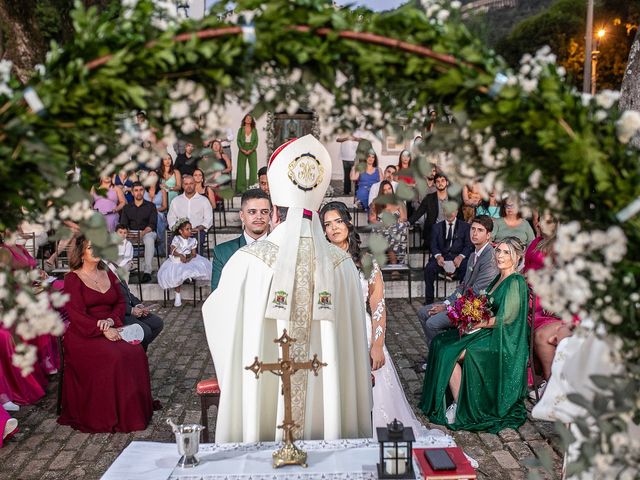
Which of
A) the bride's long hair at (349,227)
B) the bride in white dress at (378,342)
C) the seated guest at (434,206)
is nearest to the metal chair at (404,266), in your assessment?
the seated guest at (434,206)

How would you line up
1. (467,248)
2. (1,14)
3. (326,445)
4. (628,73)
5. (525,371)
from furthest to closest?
(1,14) < (467,248) < (628,73) < (525,371) < (326,445)

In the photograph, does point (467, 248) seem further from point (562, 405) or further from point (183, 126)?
point (183, 126)

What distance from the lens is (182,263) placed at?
37.1 ft

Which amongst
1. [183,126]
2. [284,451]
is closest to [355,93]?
[183,126]

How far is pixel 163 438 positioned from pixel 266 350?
2498 millimetres

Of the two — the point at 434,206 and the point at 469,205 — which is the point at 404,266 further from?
the point at 469,205

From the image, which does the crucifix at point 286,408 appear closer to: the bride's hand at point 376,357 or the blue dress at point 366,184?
the bride's hand at point 376,357

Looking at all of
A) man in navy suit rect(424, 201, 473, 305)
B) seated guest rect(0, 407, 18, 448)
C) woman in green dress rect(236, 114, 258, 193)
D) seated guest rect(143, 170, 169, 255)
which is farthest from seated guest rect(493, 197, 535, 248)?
woman in green dress rect(236, 114, 258, 193)

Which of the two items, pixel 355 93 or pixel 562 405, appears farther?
pixel 562 405

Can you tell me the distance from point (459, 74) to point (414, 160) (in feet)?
1.31

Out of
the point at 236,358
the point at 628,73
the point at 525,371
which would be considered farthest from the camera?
the point at 628,73

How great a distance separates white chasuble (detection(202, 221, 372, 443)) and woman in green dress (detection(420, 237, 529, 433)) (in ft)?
7.58

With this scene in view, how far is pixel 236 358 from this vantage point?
4254 millimetres

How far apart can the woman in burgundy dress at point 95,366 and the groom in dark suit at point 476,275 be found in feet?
10.3
